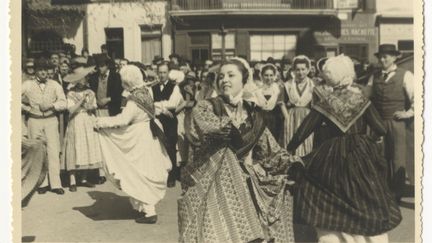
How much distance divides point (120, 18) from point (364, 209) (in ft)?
10.1

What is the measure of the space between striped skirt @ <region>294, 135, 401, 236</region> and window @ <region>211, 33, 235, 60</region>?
2149mm

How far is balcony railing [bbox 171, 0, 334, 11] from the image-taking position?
20.2ft

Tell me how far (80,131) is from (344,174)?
3.31 metres

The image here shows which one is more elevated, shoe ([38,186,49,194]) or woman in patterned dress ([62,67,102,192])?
woman in patterned dress ([62,67,102,192])

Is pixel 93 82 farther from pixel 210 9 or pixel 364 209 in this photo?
pixel 364 209

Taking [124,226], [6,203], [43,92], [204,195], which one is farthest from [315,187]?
[43,92]

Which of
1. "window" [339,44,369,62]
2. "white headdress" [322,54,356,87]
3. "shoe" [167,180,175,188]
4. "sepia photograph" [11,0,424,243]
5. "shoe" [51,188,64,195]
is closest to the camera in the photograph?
"sepia photograph" [11,0,424,243]

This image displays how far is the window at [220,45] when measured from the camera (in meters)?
6.38

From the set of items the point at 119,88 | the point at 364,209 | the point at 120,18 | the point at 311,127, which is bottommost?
the point at 364,209

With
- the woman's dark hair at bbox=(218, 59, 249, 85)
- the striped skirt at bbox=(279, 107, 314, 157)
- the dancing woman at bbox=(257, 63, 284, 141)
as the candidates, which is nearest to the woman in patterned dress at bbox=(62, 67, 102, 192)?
the dancing woman at bbox=(257, 63, 284, 141)

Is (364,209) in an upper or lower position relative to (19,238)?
upper

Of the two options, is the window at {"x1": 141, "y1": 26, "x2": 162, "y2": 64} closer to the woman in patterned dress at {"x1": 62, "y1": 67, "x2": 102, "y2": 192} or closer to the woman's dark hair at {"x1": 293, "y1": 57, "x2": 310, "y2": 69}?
the woman in patterned dress at {"x1": 62, "y1": 67, "x2": 102, "y2": 192}

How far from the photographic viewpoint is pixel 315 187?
178 inches

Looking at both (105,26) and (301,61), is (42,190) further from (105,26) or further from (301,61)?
(301,61)
